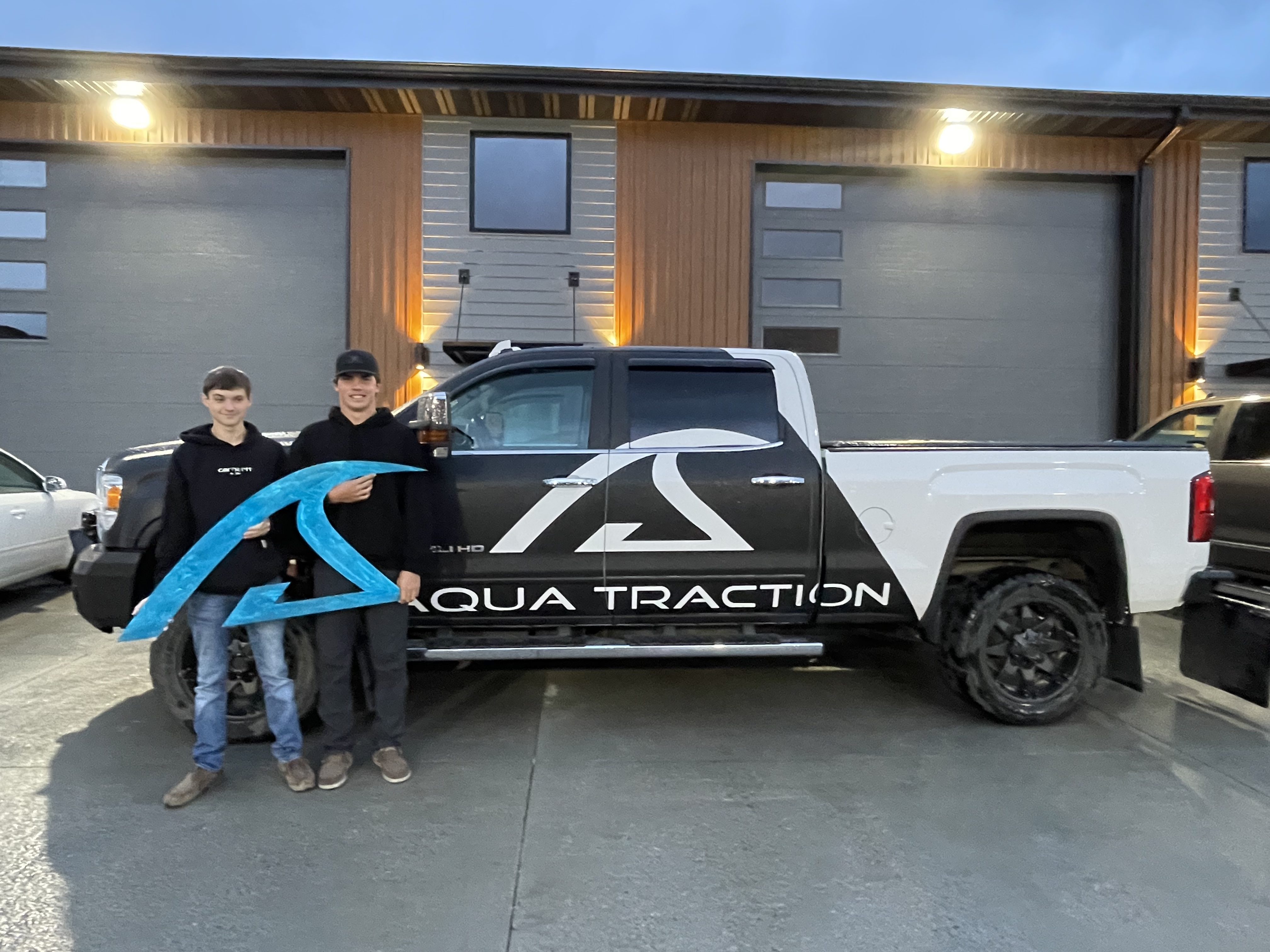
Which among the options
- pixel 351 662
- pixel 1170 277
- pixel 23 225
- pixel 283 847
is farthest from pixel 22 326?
pixel 1170 277

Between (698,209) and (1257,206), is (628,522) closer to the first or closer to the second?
(698,209)

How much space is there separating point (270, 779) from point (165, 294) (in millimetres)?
8484

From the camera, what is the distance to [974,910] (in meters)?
2.44

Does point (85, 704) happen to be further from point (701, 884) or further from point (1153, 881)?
point (1153, 881)

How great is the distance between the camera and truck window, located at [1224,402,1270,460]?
19.5 ft

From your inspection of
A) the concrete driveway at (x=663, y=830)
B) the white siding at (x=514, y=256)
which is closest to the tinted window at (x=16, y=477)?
the concrete driveway at (x=663, y=830)

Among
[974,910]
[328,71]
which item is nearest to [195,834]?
[974,910]

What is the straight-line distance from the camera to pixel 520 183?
31.4 feet

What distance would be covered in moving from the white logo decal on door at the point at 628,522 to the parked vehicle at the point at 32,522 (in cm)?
460

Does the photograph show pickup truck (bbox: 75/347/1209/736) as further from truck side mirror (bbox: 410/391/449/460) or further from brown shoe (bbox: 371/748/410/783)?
brown shoe (bbox: 371/748/410/783)

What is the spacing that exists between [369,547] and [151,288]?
8612mm

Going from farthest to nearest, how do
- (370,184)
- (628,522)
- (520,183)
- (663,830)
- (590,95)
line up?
(520,183) → (370,184) → (590,95) → (628,522) → (663,830)

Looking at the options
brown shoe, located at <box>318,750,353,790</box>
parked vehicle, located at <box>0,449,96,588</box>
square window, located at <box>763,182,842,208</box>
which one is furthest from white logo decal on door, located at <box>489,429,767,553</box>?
square window, located at <box>763,182,842,208</box>

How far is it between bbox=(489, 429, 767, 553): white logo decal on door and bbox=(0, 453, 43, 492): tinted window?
532 centimetres
